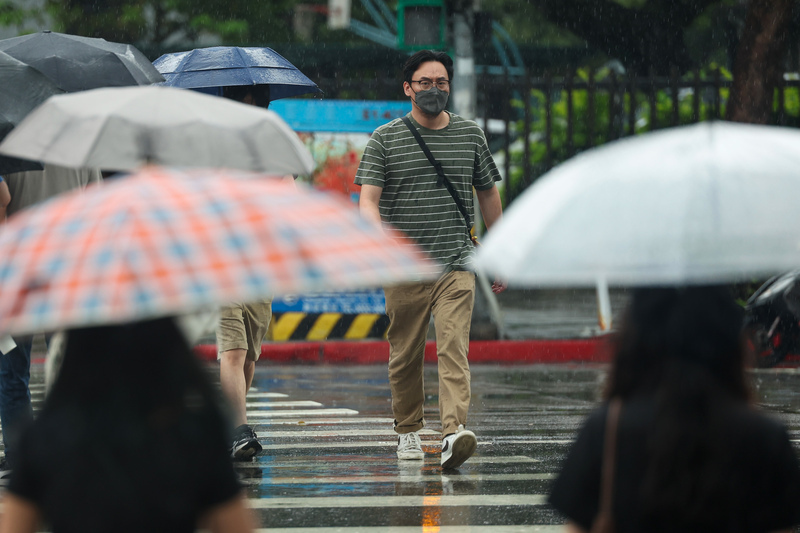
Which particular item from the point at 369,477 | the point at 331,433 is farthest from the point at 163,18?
the point at 369,477

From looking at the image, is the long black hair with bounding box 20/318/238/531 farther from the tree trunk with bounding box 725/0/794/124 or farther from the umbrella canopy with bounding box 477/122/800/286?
the tree trunk with bounding box 725/0/794/124

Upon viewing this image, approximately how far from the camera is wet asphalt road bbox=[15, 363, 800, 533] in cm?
530

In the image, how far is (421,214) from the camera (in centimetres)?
653

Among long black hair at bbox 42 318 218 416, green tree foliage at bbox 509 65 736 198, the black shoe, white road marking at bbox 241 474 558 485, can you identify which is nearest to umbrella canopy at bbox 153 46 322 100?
the black shoe

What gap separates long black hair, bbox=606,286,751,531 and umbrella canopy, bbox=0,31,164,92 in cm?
480

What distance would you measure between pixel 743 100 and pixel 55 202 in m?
12.4

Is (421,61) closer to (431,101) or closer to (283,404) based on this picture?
(431,101)

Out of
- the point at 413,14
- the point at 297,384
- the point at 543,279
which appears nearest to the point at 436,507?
the point at 543,279

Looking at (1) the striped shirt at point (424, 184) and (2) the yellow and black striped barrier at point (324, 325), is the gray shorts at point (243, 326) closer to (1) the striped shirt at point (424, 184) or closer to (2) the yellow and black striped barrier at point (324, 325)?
(1) the striped shirt at point (424, 184)

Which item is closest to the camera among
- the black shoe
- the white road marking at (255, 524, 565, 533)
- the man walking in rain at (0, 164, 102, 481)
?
the white road marking at (255, 524, 565, 533)

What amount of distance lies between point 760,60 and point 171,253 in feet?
41.3

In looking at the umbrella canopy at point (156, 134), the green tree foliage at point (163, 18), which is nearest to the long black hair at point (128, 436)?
the umbrella canopy at point (156, 134)

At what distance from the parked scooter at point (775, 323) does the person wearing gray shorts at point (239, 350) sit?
19.8 feet

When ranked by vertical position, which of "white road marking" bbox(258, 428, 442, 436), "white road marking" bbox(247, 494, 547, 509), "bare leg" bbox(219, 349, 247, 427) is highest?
"bare leg" bbox(219, 349, 247, 427)
